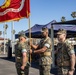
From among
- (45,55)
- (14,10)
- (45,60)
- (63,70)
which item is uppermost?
(14,10)

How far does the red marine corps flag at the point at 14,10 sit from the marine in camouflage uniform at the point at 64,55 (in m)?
2.83

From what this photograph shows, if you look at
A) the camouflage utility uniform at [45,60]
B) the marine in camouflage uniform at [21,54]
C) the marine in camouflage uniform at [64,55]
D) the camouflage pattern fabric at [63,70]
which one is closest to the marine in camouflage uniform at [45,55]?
the camouflage utility uniform at [45,60]

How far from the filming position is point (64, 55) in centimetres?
649

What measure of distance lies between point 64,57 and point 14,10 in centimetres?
364

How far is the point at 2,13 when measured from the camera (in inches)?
395

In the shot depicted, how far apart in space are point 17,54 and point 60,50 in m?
1.96

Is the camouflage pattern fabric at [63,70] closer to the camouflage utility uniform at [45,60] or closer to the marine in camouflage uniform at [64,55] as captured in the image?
the marine in camouflage uniform at [64,55]

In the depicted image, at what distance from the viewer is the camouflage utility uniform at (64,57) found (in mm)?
6383

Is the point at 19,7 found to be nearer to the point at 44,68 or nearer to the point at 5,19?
the point at 5,19

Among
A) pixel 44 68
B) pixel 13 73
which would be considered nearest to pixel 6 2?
pixel 44 68

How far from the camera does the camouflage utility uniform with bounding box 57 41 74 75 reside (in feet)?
20.9

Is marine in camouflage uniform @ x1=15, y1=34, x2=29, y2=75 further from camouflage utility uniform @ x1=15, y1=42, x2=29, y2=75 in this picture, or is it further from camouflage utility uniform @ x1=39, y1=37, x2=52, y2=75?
camouflage utility uniform @ x1=39, y1=37, x2=52, y2=75

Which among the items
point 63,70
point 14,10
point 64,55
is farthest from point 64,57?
point 14,10

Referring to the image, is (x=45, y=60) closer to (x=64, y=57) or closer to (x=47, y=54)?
(x=47, y=54)
